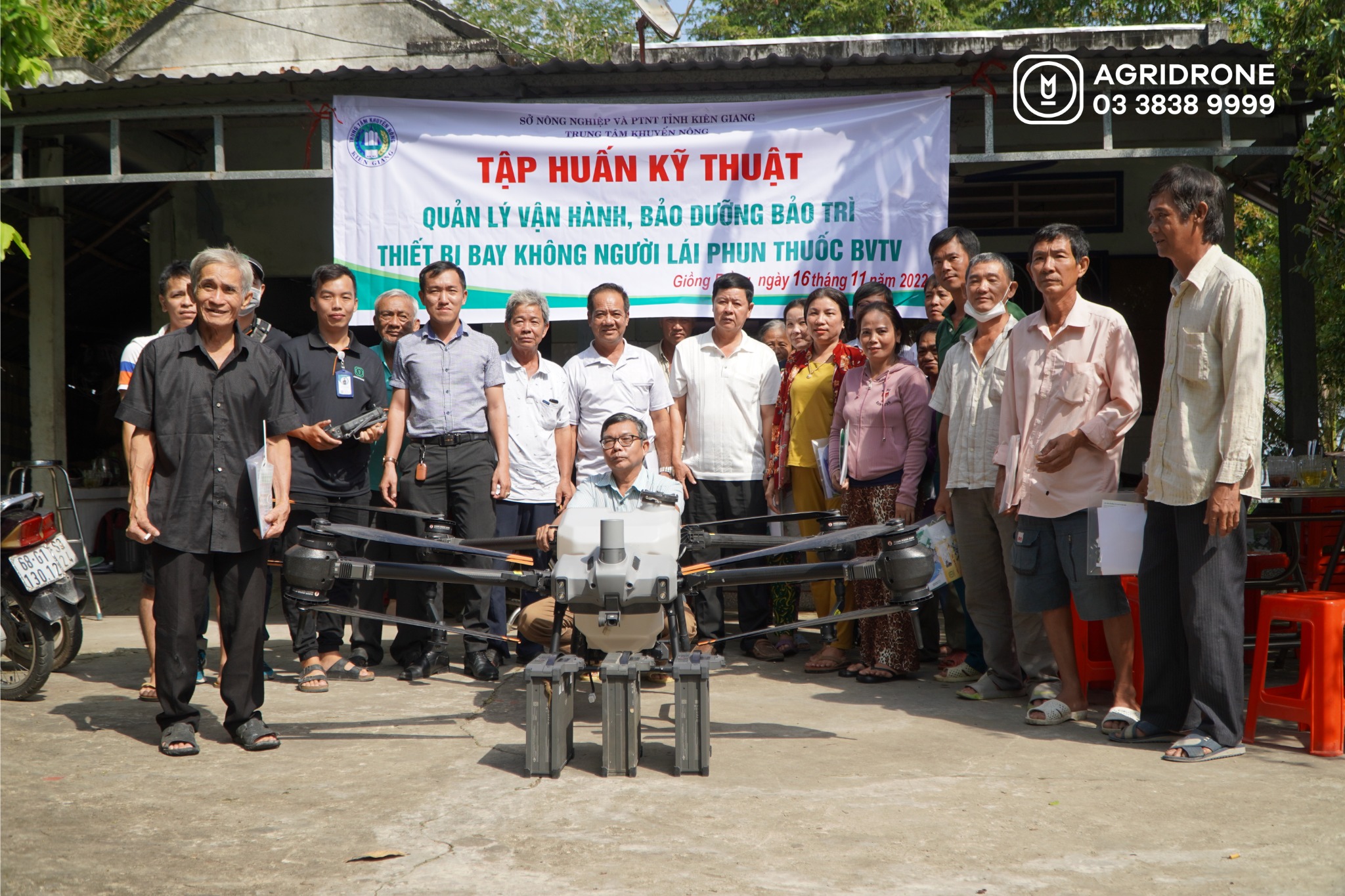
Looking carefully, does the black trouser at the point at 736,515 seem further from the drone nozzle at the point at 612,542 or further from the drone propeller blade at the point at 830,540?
the drone nozzle at the point at 612,542

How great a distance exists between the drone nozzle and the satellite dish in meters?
7.01

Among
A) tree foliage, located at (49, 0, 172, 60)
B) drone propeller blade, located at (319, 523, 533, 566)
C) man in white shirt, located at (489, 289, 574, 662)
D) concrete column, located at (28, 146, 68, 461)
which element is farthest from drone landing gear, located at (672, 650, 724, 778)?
tree foliage, located at (49, 0, 172, 60)

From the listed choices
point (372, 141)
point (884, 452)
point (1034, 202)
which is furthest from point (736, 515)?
point (1034, 202)

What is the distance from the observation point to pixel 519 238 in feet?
24.4

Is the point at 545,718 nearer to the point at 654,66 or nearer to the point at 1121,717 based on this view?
the point at 1121,717

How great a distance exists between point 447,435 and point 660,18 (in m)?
5.71

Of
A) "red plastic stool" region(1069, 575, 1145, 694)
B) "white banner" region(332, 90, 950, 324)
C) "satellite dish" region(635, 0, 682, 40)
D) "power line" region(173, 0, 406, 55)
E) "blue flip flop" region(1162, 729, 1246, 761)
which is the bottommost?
"blue flip flop" region(1162, 729, 1246, 761)

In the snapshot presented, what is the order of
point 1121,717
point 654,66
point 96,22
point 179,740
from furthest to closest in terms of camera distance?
point 96,22 → point 654,66 → point 1121,717 → point 179,740

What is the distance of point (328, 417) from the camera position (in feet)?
18.9

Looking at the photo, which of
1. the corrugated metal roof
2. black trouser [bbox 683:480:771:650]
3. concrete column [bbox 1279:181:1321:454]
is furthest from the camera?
concrete column [bbox 1279:181:1321:454]

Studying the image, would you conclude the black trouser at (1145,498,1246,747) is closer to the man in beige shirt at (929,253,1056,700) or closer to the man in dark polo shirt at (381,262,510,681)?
the man in beige shirt at (929,253,1056,700)

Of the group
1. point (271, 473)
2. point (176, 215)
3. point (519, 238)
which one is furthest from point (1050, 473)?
point (176, 215)

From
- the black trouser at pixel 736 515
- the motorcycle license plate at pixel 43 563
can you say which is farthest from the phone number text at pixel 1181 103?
the motorcycle license plate at pixel 43 563

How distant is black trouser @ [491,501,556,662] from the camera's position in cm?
611
